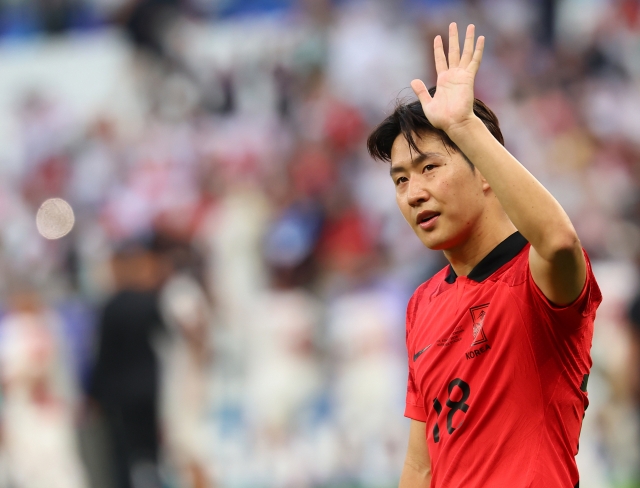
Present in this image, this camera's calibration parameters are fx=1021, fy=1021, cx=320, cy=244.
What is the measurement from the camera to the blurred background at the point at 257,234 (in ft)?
29.7

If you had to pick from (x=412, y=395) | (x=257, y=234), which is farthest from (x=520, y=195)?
(x=257, y=234)

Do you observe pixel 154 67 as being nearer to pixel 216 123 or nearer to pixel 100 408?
pixel 216 123

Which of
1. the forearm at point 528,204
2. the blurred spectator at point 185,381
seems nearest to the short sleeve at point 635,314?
the blurred spectator at point 185,381

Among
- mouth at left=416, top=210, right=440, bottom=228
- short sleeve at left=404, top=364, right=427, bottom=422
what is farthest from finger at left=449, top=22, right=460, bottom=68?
short sleeve at left=404, top=364, right=427, bottom=422

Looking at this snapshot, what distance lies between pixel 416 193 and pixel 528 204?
501mm

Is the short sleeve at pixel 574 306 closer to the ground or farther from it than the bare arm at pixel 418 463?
farther from it

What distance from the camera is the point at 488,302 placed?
2920 mm

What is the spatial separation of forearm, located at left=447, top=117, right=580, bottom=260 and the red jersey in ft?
0.62

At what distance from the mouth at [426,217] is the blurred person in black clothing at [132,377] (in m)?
5.89

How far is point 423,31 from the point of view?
41.5 ft

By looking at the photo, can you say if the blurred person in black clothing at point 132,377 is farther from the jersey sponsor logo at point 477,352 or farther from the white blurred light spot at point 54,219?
the jersey sponsor logo at point 477,352

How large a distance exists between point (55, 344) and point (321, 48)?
569 cm

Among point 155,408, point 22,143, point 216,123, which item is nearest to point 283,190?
point 216,123

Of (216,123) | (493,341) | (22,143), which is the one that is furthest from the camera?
(22,143)
